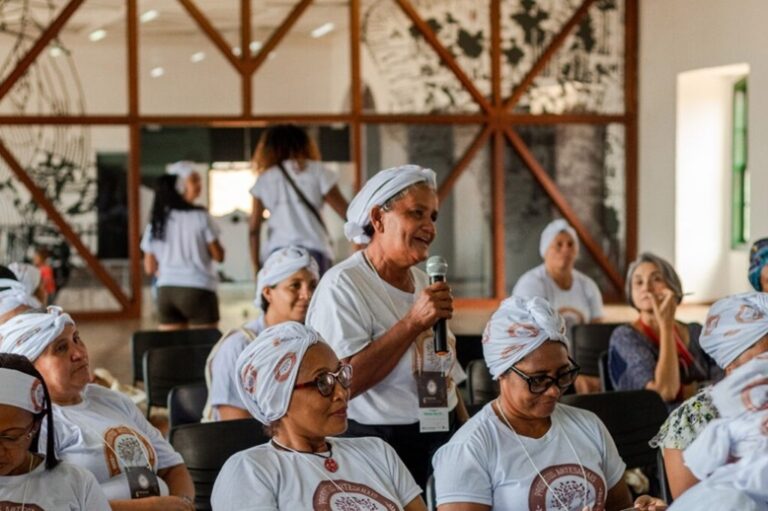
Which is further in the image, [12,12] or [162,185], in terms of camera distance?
[12,12]

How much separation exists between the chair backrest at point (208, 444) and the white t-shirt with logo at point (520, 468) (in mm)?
986

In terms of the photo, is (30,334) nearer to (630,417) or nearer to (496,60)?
(630,417)

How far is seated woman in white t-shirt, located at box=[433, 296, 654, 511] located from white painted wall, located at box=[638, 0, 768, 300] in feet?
25.6

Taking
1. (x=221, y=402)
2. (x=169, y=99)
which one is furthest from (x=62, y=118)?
(x=221, y=402)

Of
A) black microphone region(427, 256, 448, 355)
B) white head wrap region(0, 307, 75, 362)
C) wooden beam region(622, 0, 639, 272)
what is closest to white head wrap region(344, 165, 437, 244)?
black microphone region(427, 256, 448, 355)

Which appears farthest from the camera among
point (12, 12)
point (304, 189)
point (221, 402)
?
point (12, 12)

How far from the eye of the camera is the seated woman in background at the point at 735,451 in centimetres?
255

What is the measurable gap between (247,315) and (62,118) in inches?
98.7

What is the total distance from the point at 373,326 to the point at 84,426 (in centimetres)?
86

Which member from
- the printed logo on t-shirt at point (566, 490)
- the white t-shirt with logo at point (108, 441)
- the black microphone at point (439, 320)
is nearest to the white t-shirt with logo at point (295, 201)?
the white t-shirt with logo at point (108, 441)

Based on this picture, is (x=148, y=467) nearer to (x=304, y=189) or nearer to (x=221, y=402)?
(x=221, y=402)

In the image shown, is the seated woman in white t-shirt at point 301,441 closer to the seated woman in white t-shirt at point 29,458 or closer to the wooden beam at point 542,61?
the seated woman in white t-shirt at point 29,458

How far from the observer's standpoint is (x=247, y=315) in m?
13.1

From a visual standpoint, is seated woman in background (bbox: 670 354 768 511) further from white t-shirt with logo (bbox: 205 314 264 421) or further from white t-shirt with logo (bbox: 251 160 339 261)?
white t-shirt with logo (bbox: 251 160 339 261)
